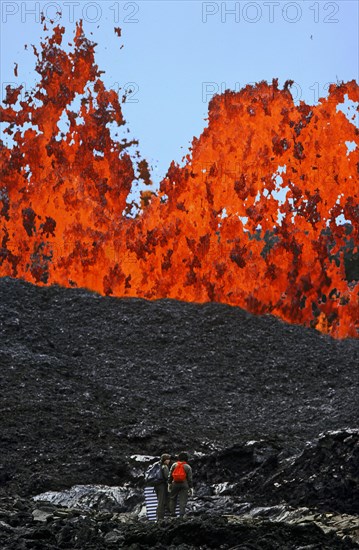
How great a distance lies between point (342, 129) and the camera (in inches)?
1014

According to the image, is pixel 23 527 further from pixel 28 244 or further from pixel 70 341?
pixel 28 244

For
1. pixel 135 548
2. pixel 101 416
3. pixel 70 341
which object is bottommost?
pixel 135 548

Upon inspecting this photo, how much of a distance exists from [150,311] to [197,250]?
340 cm

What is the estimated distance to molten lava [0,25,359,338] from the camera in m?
24.9

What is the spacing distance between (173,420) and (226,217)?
9.63 meters

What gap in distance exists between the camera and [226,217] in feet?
82.5

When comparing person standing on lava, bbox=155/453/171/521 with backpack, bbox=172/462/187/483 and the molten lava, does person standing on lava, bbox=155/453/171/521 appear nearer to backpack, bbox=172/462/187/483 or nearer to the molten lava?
backpack, bbox=172/462/187/483

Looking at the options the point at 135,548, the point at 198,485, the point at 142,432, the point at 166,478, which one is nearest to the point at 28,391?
the point at 142,432

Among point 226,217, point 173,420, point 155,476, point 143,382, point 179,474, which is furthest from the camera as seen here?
point 226,217

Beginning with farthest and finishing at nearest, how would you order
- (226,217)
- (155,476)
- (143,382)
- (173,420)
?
(226,217) < (143,382) < (173,420) < (155,476)

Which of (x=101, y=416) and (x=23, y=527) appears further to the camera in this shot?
(x=101, y=416)

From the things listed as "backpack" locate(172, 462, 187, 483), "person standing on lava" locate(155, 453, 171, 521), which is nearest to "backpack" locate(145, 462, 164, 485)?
"person standing on lava" locate(155, 453, 171, 521)

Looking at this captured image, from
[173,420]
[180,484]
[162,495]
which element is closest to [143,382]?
[173,420]

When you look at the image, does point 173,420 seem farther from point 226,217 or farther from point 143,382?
point 226,217
